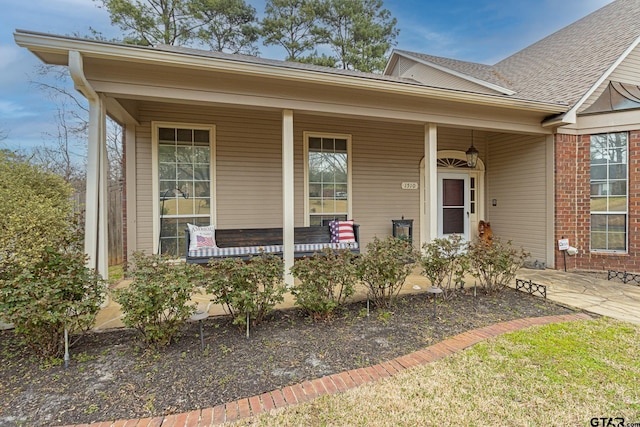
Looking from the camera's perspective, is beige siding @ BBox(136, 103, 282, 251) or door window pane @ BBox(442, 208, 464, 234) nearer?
beige siding @ BBox(136, 103, 282, 251)

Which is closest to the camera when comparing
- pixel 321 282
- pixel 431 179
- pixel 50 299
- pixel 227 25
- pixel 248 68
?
pixel 50 299

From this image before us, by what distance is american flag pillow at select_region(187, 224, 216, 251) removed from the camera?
4.91 m

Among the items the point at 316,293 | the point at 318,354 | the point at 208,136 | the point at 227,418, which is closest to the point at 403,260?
the point at 316,293

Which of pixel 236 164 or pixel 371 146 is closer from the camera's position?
pixel 236 164

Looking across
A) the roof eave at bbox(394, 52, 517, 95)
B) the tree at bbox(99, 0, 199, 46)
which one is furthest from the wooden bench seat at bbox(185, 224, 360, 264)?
the tree at bbox(99, 0, 199, 46)

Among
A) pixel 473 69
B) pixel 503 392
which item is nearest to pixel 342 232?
pixel 503 392

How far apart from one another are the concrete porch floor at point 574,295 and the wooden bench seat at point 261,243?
30.4 inches

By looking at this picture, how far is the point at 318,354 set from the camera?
2580 mm

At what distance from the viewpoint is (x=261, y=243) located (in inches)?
215

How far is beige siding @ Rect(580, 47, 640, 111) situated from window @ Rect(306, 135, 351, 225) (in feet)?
14.4

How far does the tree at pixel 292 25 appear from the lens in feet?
39.4

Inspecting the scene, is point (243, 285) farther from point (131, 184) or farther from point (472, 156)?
point (472, 156)

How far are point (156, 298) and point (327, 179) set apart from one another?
4.21 m

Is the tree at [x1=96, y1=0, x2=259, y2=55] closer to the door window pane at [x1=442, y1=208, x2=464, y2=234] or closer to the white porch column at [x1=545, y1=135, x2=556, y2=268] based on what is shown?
the door window pane at [x1=442, y1=208, x2=464, y2=234]
